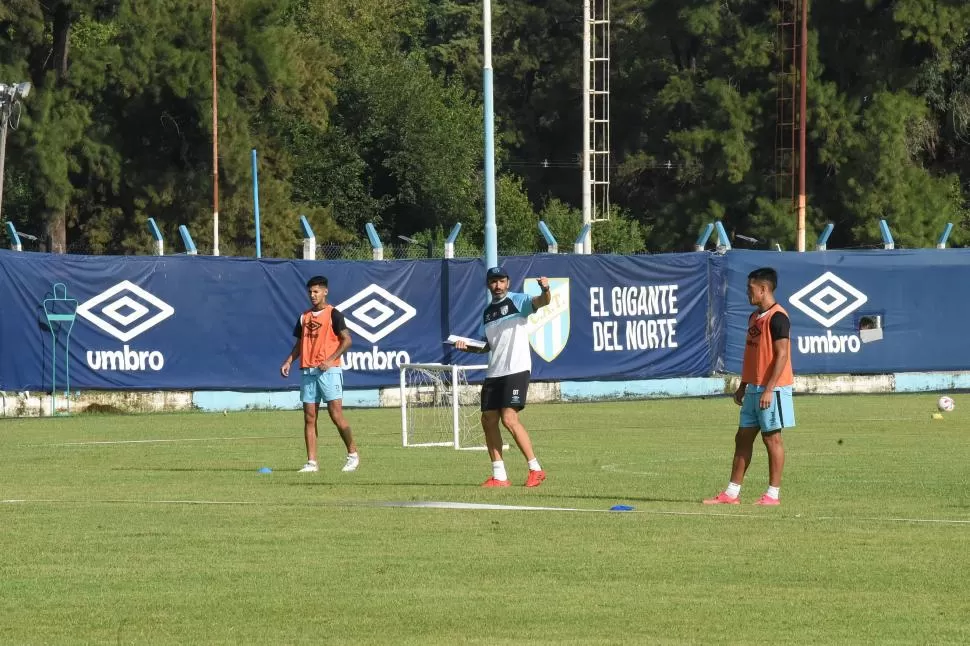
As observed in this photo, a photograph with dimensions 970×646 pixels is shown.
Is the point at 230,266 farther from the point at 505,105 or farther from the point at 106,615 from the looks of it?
the point at 505,105

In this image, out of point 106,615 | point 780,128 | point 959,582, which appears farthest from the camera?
point 780,128

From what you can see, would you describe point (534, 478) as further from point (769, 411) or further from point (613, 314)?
point (613, 314)

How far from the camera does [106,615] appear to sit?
939 cm

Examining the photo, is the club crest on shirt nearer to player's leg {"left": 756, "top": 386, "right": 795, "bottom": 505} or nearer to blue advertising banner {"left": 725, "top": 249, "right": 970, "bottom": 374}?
blue advertising banner {"left": 725, "top": 249, "right": 970, "bottom": 374}

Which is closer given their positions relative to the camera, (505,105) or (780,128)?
(780,128)

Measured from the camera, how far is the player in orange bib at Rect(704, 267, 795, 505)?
14.2 meters

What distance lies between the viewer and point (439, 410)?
25.7 meters

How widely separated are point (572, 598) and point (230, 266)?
20082 millimetres

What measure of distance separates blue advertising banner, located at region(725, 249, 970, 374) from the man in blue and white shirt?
17.3m

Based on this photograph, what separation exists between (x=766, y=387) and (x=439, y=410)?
465 inches

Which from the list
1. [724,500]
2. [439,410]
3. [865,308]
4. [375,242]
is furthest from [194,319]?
[724,500]

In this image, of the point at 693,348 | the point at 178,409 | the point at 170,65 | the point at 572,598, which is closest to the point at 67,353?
the point at 178,409

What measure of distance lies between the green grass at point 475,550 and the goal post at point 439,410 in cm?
92

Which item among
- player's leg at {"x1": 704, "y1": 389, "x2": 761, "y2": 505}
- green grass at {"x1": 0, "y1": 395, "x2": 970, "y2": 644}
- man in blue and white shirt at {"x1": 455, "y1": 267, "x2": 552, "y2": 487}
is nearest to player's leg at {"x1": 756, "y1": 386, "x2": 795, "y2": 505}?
player's leg at {"x1": 704, "y1": 389, "x2": 761, "y2": 505}
